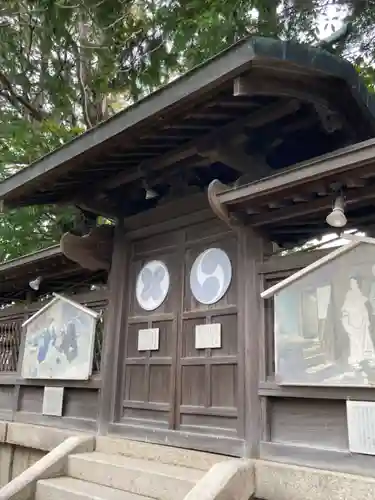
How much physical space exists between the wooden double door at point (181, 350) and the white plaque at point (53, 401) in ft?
3.60

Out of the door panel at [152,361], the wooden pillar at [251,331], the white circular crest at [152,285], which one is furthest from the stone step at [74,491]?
the white circular crest at [152,285]

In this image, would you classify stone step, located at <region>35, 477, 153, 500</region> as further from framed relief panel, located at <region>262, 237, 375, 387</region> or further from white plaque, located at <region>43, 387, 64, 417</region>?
framed relief panel, located at <region>262, 237, 375, 387</region>

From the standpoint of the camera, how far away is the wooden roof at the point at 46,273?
19.7 feet

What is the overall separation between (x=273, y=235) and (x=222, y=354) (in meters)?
1.23

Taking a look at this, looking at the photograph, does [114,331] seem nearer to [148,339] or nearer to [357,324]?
[148,339]

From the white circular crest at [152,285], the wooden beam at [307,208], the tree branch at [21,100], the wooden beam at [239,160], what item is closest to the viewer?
the wooden beam at [307,208]

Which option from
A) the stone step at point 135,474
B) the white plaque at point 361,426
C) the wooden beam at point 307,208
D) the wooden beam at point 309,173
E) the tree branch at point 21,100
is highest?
the tree branch at point 21,100

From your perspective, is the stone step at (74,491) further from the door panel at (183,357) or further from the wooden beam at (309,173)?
the wooden beam at (309,173)

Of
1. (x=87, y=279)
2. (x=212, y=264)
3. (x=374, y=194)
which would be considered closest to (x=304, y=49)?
(x=374, y=194)

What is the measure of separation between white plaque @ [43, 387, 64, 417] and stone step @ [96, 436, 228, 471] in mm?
943

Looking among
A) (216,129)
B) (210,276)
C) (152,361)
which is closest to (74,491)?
(152,361)

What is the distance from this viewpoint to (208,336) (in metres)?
4.45

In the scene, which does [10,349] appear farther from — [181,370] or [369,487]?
[369,487]

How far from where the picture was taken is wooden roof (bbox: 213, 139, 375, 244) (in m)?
3.25
